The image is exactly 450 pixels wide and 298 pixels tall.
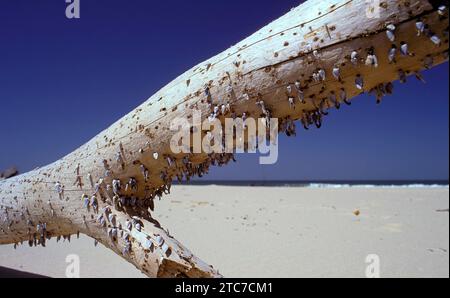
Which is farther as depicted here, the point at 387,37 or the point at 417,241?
the point at 417,241

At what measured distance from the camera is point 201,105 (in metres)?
2.12

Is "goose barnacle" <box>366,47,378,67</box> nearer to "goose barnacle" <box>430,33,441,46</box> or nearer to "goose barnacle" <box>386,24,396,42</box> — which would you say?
"goose barnacle" <box>386,24,396,42</box>

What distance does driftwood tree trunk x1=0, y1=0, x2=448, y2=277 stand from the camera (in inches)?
61.7

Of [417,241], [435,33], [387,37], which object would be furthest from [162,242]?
[417,241]

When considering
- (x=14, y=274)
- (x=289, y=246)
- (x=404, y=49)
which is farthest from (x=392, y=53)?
(x=14, y=274)

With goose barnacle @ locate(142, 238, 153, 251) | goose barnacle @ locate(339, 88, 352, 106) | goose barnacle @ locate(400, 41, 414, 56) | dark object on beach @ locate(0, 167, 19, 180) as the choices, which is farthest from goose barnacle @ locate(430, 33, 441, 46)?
dark object on beach @ locate(0, 167, 19, 180)

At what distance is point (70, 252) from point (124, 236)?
4054 mm

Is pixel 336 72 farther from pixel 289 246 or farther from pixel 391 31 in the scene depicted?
pixel 289 246

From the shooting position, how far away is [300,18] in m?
1.81

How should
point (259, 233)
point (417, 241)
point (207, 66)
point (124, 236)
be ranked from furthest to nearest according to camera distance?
point (259, 233)
point (417, 241)
point (124, 236)
point (207, 66)

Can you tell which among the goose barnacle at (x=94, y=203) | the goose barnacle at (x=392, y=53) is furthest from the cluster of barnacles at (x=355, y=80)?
the goose barnacle at (x=94, y=203)

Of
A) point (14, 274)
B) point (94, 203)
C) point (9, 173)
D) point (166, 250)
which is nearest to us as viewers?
point (166, 250)

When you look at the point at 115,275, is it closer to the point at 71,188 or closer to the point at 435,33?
the point at 71,188

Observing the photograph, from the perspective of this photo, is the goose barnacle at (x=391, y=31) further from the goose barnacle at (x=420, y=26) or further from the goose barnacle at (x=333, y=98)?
the goose barnacle at (x=333, y=98)
